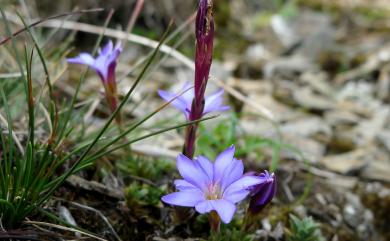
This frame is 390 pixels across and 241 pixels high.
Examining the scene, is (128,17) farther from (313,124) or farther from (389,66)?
(389,66)

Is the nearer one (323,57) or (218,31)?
(323,57)

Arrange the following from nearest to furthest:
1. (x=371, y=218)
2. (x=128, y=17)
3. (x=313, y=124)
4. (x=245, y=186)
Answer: (x=245, y=186), (x=371, y=218), (x=313, y=124), (x=128, y=17)

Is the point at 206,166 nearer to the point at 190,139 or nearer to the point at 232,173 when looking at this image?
the point at 232,173

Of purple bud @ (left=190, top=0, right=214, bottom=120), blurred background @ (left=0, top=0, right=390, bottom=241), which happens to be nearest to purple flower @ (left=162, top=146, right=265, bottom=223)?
purple bud @ (left=190, top=0, right=214, bottom=120)

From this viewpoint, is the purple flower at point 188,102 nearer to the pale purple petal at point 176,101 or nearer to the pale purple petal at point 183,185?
the pale purple petal at point 176,101

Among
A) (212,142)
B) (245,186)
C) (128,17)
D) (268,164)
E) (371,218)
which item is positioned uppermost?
(128,17)

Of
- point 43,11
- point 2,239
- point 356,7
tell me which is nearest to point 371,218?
point 2,239
